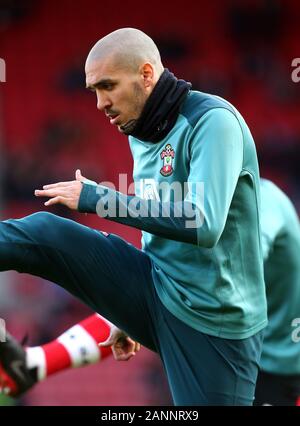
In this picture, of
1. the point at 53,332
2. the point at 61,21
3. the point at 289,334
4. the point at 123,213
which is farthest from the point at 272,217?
the point at 61,21

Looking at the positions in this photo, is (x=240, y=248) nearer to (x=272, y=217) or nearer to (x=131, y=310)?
(x=131, y=310)

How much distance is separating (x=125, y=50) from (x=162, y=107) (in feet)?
0.79

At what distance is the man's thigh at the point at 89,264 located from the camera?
3254mm

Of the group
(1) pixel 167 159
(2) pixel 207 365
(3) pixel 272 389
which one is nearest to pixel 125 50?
(1) pixel 167 159

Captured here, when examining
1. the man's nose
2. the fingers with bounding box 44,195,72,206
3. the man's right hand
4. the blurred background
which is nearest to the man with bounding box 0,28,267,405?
the man's nose

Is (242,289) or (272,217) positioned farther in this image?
(272,217)

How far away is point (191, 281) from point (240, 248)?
21 centimetres

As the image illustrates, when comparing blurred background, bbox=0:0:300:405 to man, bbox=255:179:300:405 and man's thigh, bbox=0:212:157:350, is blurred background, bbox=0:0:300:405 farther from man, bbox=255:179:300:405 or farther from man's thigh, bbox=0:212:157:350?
man's thigh, bbox=0:212:157:350

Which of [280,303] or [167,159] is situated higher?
[167,159]

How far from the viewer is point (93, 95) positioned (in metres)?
9.37

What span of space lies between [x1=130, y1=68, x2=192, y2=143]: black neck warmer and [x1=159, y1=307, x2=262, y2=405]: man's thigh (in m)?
0.68

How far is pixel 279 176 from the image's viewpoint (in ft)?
29.9

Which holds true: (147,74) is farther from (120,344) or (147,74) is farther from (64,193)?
(120,344)

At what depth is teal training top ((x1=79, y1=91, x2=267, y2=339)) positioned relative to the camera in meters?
3.07
